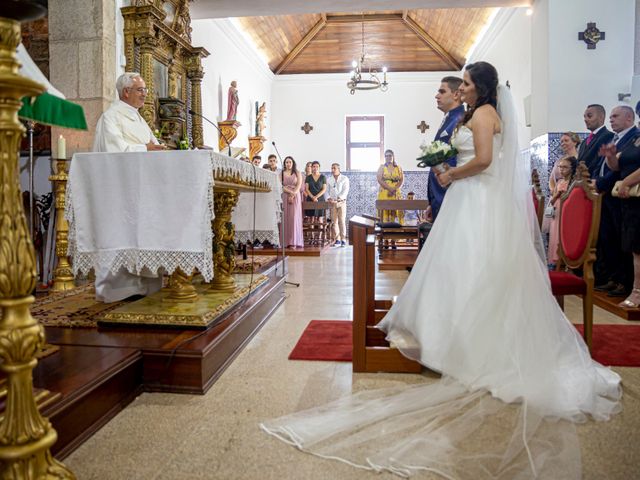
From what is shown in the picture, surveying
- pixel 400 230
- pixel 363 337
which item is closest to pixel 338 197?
pixel 400 230

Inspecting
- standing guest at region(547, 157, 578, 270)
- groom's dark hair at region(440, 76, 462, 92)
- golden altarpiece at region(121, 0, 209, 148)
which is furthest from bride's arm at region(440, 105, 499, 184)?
golden altarpiece at region(121, 0, 209, 148)

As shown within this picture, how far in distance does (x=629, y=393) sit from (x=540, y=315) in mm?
496

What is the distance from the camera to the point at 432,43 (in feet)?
40.4

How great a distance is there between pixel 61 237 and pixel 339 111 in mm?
10095

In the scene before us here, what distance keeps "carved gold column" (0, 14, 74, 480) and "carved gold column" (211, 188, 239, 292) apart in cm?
229

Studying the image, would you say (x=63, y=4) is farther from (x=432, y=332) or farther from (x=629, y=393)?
(x=629, y=393)

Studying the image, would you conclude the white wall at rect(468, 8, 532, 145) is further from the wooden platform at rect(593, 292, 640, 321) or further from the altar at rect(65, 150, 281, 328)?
the altar at rect(65, 150, 281, 328)

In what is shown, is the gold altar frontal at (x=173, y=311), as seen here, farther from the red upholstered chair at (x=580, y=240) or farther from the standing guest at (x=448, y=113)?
the red upholstered chair at (x=580, y=240)

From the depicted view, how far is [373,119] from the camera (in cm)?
A: 1355

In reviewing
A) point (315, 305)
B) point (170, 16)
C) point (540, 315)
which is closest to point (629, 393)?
point (540, 315)

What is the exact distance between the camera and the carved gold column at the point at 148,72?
525 centimetres

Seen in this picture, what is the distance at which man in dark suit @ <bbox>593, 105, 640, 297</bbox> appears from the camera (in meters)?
4.54

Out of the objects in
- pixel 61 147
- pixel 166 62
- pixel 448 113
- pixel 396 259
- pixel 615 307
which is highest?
pixel 166 62

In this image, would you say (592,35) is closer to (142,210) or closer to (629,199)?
(629,199)
